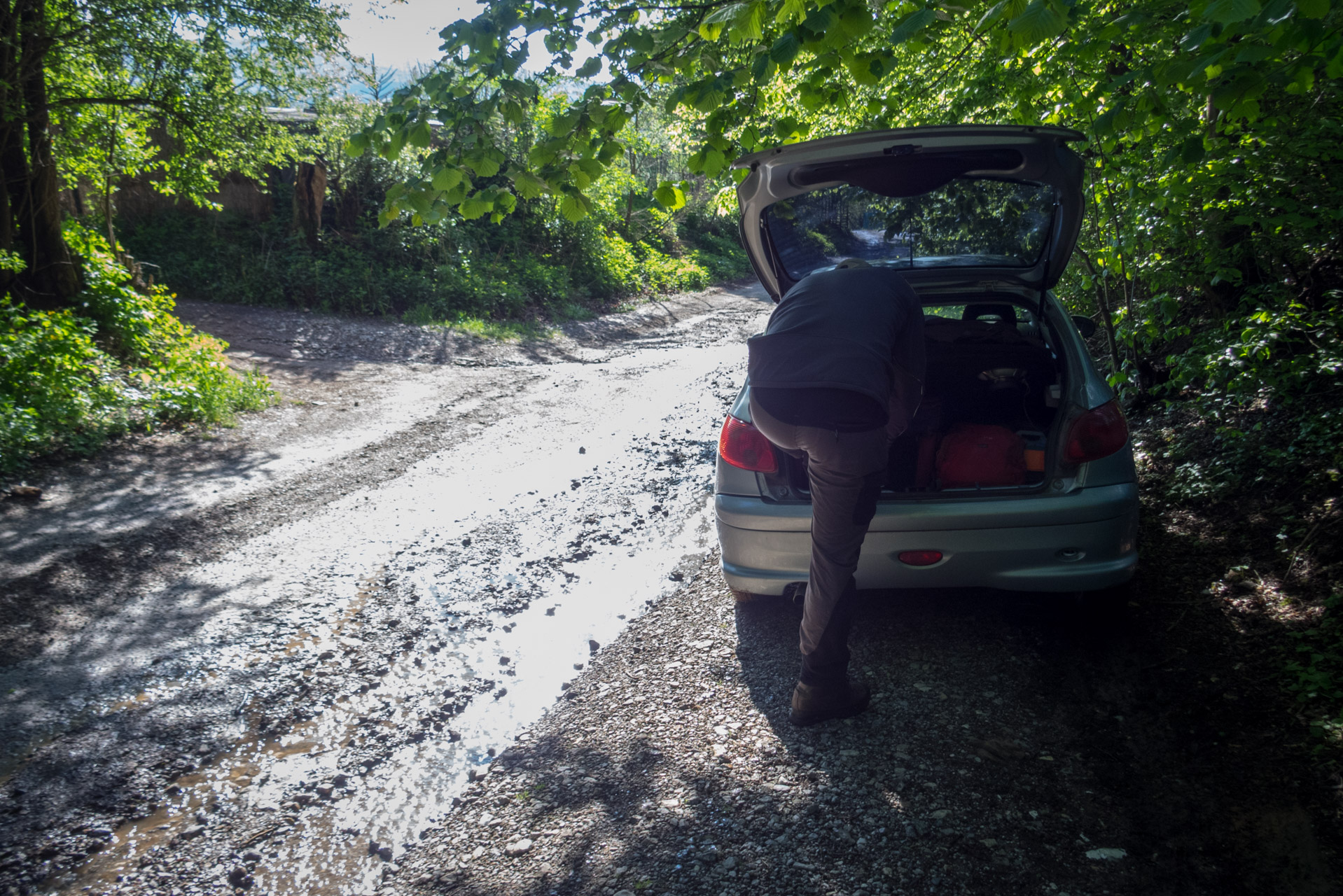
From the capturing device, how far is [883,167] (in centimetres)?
377

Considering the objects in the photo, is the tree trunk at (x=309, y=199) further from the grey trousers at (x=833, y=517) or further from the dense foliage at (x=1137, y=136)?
the grey trousers at (x=833, y=517)

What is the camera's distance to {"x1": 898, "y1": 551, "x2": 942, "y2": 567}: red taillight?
329 centimetres

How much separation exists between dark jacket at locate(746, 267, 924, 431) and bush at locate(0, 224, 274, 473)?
20.9ft

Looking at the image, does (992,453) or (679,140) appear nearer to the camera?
(992,453)

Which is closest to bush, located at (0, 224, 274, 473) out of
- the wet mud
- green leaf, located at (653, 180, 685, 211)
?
the wet mud

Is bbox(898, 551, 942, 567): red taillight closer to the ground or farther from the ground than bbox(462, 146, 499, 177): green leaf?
closer to the ground

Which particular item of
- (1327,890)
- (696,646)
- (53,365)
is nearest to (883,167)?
(696,646)

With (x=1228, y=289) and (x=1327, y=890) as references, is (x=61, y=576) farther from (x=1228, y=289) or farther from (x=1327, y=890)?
(x=1228, y=289)

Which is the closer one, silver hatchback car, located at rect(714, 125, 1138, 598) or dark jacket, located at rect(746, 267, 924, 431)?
dark jacket, located at rect(746, 267, 924, 431)

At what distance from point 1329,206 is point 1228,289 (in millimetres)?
1875

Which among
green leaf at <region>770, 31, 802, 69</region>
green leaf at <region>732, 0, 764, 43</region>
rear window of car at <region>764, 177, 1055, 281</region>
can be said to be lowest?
rear window of car at <region>764, 177, 1055, 281</region>

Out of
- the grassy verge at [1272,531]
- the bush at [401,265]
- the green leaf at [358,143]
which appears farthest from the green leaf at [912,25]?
the bush at [401,265]

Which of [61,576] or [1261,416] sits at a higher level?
[1261,416]

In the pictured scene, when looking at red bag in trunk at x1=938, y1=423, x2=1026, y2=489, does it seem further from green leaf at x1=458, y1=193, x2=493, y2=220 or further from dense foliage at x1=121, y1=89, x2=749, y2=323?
dense foliage at x1=121, y1=89, x2=749, y2=323
